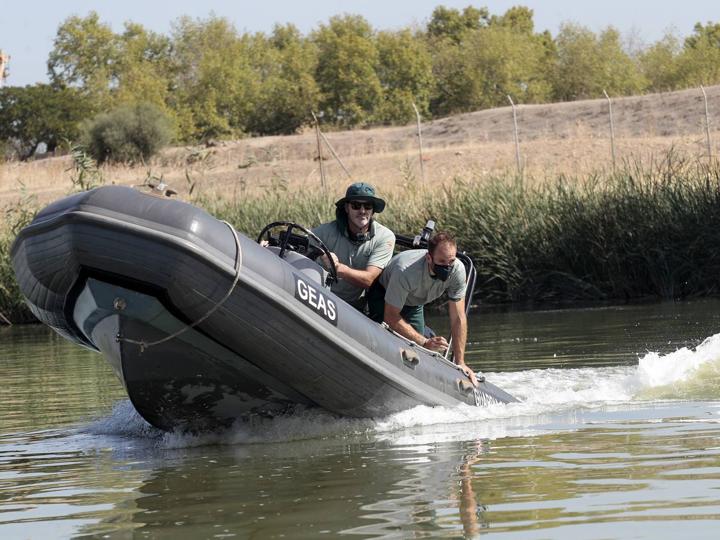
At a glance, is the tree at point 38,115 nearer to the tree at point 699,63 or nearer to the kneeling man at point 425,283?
the tree at point 699,63

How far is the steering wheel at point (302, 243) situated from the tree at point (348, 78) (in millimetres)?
49283

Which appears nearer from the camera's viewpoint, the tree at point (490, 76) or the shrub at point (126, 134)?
the shrub at point (126, 134)

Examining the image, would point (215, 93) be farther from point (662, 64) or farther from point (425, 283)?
point (425, 283)

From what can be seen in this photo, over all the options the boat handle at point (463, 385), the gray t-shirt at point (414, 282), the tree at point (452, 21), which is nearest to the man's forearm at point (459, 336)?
the gray t-shirt at point (414, 282)

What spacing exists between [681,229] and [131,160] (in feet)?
A: 106

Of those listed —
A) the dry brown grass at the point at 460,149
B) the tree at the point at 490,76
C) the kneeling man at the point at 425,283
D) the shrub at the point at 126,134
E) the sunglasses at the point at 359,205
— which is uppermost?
the tree at the point at 490,76

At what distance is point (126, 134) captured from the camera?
1967 inches

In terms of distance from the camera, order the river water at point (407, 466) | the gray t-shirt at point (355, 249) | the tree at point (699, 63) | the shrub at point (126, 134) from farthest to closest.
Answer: the tree at point (699, 63) < the shrub at point (126, 134) < the gray t-shirt at point (355, 249) < the river water at point (407, 466)

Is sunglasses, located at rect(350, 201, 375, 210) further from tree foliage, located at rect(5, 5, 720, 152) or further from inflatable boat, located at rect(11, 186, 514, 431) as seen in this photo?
tree foliage, located at rect(5, 5, 720, 152)

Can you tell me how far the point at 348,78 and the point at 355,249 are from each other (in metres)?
51.7

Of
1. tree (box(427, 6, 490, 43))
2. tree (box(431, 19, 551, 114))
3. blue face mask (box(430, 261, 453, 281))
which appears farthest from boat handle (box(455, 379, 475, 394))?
tree (box(427, 6, 490, 43))

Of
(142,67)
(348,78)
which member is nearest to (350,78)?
(348,78)

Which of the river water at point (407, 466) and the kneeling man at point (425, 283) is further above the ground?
the kneeling man at point (425, 283)

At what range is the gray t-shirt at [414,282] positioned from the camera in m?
8.50
